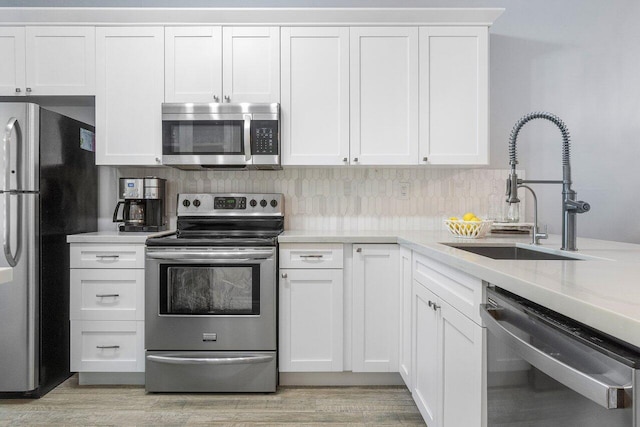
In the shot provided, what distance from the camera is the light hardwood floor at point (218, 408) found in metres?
2.02

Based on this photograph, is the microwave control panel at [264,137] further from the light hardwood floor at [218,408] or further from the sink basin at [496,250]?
the light hardwood floor at [218,408]

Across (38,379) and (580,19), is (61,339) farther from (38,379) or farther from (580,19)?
(580,19)

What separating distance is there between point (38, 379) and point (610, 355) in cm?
270

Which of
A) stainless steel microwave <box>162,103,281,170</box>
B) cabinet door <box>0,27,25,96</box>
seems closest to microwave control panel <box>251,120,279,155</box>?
stainless steel microwave <box>162,103,281,170</box>

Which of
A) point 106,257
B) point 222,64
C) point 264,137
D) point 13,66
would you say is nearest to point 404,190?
point 264,137

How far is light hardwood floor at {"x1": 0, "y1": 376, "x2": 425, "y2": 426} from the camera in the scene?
202cm

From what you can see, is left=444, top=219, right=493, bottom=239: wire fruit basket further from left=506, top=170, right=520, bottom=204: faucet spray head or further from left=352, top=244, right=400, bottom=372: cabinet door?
left=506, top=170, right=520, bottom=204: faucet spray head

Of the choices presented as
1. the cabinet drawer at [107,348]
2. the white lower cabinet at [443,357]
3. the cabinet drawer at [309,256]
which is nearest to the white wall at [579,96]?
the cabinet drawer at [309,256]

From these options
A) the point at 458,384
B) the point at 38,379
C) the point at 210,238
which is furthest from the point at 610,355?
the point at 38,379

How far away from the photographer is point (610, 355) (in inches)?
25.8

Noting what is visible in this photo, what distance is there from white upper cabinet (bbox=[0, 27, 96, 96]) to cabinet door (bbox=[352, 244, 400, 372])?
208cm

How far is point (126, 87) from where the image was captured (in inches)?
102

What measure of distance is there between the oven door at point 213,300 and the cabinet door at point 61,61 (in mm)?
1269

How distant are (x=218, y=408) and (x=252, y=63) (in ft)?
6.77
